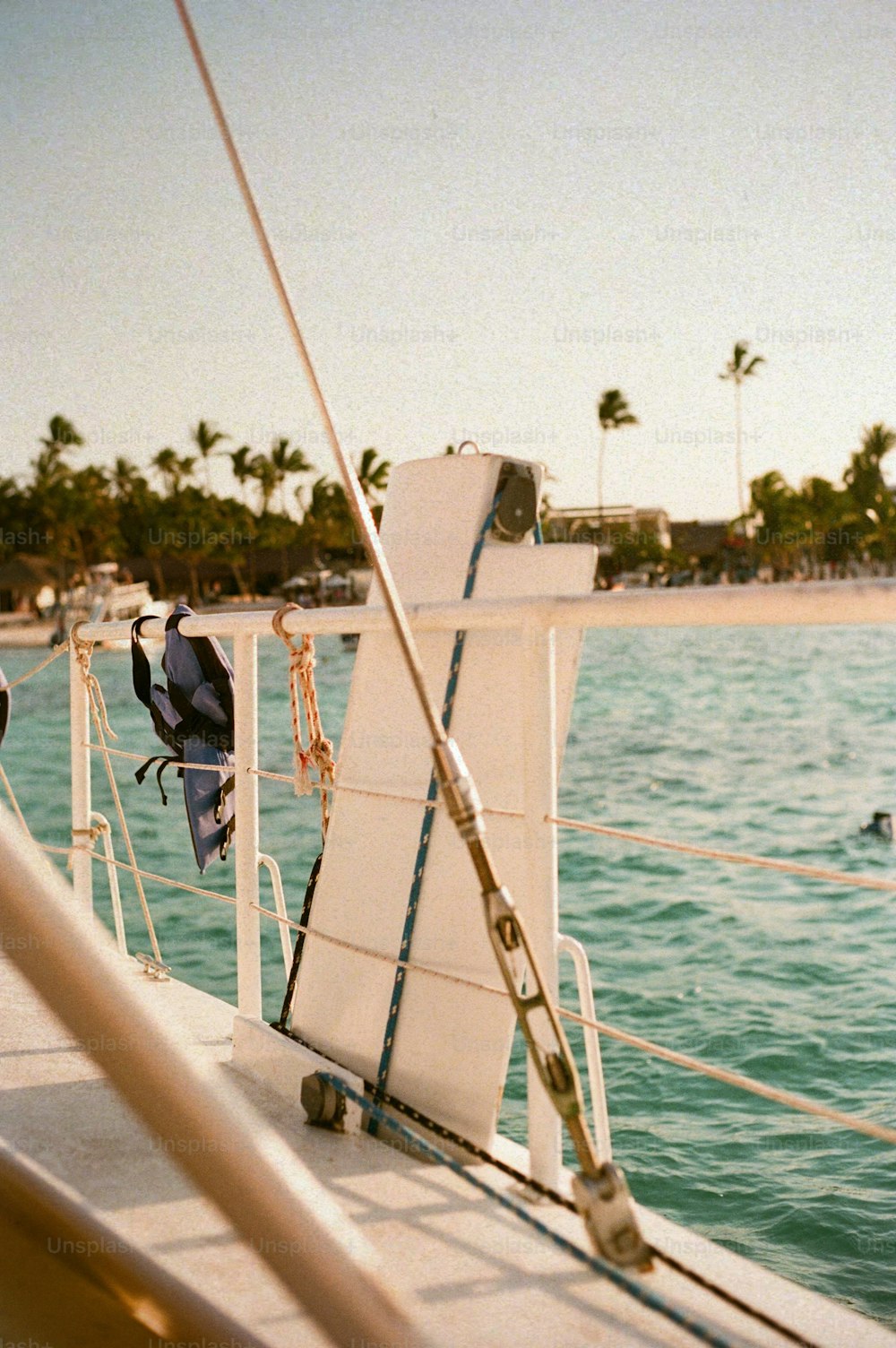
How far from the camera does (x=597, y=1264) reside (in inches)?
55.1

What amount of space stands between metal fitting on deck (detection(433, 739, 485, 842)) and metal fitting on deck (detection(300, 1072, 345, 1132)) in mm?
1142

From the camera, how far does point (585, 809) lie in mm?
16359

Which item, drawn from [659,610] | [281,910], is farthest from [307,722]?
[659,610]

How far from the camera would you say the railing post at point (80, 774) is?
3482mm

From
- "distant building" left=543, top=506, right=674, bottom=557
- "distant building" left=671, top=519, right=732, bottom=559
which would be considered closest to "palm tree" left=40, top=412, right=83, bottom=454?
"distant building" left=543, top=506, right=674, bottom=557

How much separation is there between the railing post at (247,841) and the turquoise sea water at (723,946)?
7.39 feet

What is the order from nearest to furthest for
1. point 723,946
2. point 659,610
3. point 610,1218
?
1. point 610,1218
2. point 659,610
3. point 723,946

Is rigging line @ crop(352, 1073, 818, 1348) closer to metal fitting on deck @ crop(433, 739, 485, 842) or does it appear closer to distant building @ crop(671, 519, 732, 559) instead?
metal fitting on deck @ crop(433, 739, 485, 842)

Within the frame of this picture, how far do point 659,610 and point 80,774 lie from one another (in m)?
2.53

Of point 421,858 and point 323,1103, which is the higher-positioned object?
point 421,858

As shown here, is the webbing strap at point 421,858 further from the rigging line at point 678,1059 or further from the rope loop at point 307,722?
the rope loop at point 307,722

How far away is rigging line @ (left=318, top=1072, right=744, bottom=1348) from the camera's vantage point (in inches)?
49.1

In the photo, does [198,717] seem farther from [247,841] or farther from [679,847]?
[679,847]

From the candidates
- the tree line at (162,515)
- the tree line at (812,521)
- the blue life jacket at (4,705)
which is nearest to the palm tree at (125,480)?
the tree line at (162,515)
